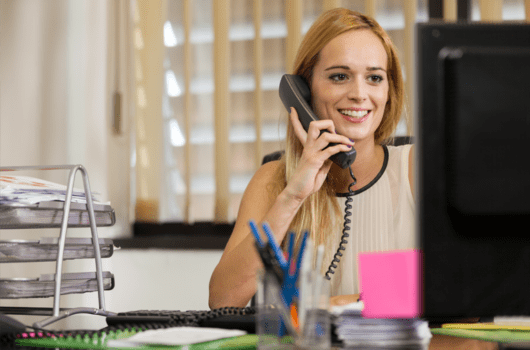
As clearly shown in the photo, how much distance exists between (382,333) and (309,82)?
3.07ft

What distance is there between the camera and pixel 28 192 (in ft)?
3.24

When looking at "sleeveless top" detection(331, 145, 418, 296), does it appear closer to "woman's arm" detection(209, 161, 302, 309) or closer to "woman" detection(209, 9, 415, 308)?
"woman" detection(209, 9, 415, 308)

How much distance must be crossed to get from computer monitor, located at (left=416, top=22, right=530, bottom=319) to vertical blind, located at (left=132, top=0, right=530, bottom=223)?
1424 mm

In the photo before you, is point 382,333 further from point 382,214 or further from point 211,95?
point 211,95

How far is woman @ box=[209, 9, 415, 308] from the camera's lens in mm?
1309

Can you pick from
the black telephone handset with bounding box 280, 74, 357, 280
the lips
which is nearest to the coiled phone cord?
the black telephone handset with bounding box 280, 74, 357, 280

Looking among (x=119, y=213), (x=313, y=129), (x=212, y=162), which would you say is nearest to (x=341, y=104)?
(x=313, y=129)

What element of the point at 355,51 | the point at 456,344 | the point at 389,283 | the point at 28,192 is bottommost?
the point at 456,344

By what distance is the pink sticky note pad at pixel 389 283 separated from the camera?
576 millimetres

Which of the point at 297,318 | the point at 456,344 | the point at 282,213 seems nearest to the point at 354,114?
the point at 282,213

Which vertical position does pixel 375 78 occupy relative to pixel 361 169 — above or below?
above

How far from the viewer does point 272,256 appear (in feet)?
1.79

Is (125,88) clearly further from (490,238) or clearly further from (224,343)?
(490,238)

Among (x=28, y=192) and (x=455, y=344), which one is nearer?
(x=455, y=344)
